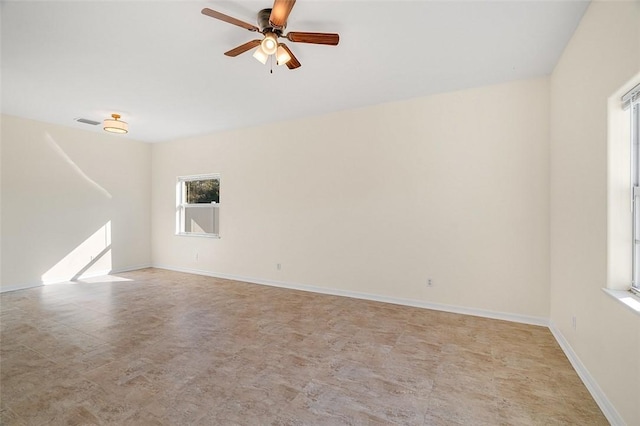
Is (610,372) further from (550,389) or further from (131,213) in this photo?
(131,213)

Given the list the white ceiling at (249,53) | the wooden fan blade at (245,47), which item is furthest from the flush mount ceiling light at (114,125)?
the wooden fan blade at (245,47)

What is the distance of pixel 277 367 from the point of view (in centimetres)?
232

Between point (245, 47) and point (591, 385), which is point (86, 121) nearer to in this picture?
point (245, 47)

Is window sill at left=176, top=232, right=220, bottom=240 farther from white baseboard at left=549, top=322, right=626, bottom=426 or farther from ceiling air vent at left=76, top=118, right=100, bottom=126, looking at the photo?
white baseboard at left=549, top=322, right=626, bottom=426

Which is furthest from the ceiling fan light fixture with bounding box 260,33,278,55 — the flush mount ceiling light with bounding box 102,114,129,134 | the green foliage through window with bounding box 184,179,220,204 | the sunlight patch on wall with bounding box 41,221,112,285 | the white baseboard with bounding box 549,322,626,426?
the sunlight patch on wall with bounding box 41,221,112,285

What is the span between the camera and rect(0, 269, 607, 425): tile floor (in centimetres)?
180

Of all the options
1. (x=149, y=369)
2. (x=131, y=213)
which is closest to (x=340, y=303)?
(x=149, y=369)

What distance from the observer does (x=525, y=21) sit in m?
2.27

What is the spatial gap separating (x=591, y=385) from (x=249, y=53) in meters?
3.69

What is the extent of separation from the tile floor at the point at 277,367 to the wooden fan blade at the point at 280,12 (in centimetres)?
252

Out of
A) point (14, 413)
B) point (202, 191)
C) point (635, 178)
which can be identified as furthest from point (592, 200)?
point (202, 191)

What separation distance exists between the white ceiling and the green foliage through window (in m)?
1.82

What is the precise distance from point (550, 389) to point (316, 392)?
5.25ft

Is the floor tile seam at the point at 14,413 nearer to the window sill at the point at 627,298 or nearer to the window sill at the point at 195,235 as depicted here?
the window sill at the point at 627,298
